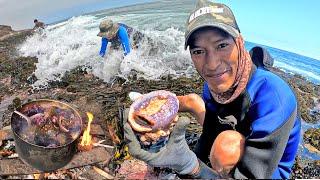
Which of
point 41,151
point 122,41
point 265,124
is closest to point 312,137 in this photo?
point 265,124

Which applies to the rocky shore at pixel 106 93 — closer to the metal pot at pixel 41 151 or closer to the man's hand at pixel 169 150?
the metal pot at pixel 41 151

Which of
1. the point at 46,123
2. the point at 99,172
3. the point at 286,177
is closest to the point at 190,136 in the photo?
the point at 99,172

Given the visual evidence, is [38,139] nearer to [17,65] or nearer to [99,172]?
[99,172]

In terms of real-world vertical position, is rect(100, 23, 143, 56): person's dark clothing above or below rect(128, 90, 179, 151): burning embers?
below

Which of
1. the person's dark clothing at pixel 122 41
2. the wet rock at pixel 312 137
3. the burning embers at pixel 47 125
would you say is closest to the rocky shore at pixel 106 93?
the wet rock at pixel 312 137

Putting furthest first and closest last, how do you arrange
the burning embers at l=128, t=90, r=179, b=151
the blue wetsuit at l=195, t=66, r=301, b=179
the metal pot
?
1. the metal pot
2. the burning embers at l=128, t=90, r=179, b=151
3. the blue wetsuit at l=195, t=66, r=301, b=179

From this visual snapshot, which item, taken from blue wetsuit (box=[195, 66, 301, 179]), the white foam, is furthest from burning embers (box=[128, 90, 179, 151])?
the white foam

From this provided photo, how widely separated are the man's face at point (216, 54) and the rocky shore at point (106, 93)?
2749 millimetres

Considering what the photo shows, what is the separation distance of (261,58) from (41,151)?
2.69m

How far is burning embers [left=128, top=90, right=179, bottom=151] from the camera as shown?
2918mm

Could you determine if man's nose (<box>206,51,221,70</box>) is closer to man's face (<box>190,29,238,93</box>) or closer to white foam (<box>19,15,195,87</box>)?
man's face (<box>190,29,238,93</box>)

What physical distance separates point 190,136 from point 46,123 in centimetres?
229

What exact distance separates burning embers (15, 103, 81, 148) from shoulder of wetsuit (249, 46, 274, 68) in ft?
8.03

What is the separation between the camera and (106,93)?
8.43m
